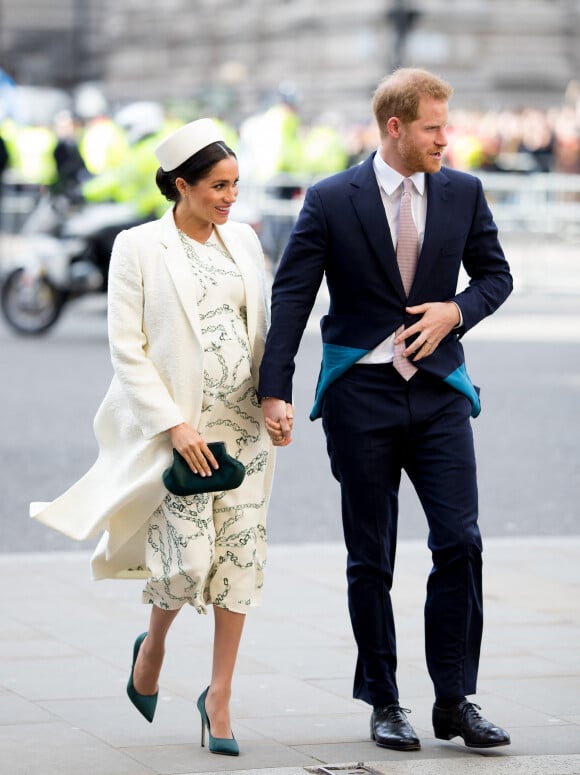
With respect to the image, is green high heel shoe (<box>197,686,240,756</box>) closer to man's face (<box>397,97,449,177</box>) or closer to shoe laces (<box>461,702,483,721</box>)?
shoe laces (<box>461,702,483,721</box>)

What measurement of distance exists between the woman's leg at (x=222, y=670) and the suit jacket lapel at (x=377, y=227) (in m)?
0.96

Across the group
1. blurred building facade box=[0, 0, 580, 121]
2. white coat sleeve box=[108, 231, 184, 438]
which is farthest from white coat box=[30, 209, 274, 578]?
blurred building facade box=[0, 0, 580, 121]

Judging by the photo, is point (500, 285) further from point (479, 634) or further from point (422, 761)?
point (422, 761)

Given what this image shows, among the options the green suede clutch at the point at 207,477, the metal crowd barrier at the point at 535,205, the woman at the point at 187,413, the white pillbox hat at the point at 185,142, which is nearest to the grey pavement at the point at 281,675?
the woman at the point at 187,413

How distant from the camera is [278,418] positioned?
15.4 ft

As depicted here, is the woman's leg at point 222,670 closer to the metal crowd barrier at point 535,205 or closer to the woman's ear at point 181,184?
the woman's ear at point 181,184

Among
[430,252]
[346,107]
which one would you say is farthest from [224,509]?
[346,107]

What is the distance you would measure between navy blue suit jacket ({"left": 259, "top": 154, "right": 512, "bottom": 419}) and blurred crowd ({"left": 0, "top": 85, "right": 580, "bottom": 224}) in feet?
34.1

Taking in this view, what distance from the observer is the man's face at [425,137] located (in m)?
4.72

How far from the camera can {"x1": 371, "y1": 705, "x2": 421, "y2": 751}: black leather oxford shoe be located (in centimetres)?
472

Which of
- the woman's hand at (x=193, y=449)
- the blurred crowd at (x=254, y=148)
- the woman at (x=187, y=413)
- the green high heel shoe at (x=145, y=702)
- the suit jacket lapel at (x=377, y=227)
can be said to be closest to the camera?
the woman's hand at (x=193, y=449)

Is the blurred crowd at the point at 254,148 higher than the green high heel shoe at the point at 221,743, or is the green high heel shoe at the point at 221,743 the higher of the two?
the blurred crowd at the point at 254,148

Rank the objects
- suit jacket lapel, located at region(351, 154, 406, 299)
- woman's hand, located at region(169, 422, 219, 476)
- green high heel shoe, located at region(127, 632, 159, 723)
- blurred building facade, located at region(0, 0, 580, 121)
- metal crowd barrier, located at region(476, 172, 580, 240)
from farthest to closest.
Result: blurred building facade, located at region(0, 0, 580, 121)
metal crowd barrier, located at region(476, 172, 580, 240)
green high heel shoe, located at region(127, 632, 159, 723)
suit jacket lapel, located at region(351, 154, 406, 299)
woman's hand, located at region(169, 422, 219, 476)

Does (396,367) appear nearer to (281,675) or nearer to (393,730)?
(393,730)
